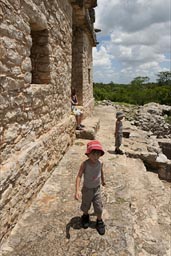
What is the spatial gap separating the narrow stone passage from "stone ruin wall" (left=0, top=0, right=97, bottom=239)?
7.8 inches

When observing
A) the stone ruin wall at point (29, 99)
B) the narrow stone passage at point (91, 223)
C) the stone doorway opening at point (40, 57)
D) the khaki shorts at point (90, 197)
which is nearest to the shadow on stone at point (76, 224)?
the narrow stone passage at point (91, 223)

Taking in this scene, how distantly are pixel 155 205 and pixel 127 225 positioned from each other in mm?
2267

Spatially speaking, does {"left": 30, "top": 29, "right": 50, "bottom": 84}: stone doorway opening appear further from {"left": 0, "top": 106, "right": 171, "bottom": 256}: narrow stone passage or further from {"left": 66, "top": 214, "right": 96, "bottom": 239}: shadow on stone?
{"left": 66, "top": 214, "right": 96, "bottom": 239}: shadow on stone

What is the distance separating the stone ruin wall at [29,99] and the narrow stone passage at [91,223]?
198 millimetres

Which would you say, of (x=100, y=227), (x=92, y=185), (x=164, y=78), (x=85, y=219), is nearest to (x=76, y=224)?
(x=85, y=219)

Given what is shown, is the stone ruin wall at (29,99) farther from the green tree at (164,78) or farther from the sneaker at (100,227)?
the green tree at (164,78)

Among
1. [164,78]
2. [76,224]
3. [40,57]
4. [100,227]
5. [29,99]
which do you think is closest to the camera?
[100,227]

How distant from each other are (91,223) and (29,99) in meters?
1.95

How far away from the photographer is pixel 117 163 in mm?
5695

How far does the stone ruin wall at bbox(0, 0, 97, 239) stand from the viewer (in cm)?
288

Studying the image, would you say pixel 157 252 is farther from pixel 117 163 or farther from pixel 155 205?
pixel 117 163

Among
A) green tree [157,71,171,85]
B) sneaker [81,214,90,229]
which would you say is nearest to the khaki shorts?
sneaker [81,214,90,229]

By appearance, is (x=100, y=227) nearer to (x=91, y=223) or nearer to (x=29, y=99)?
(x=91, y=223)

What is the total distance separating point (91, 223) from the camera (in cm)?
323
